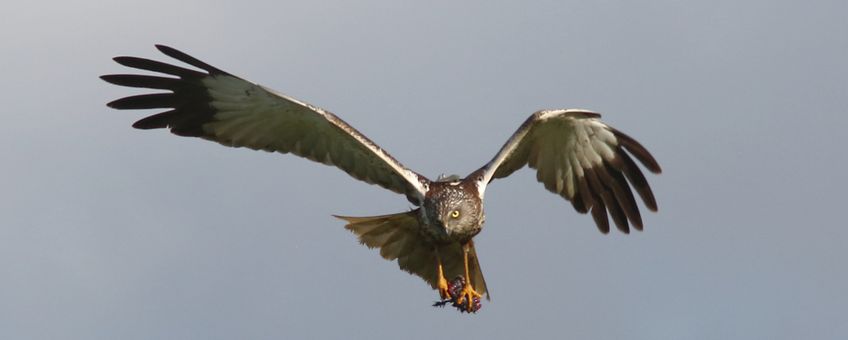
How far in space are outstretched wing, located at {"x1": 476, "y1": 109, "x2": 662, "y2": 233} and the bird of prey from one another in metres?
0.01

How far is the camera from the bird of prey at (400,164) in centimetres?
1848

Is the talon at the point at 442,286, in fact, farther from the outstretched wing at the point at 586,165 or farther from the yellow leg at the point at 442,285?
the outstretched wing at the point at 586,165

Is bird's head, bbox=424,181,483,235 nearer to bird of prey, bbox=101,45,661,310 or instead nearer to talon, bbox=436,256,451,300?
bird of prey, bbox=101,45,661,310

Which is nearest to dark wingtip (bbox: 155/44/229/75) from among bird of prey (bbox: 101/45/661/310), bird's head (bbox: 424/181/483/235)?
bird of prey (bbox: 101/45/661/310)

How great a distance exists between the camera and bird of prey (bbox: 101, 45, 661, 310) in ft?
60.6

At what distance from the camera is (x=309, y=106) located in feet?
60.2

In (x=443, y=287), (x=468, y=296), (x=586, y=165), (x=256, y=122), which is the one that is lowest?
(x=468, y=296)

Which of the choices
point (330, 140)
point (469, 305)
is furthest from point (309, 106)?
point (469, 305)

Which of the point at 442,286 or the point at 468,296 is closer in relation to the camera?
the point at 468,296

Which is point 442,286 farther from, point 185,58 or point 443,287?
point 185,58

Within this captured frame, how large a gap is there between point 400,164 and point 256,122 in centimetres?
149

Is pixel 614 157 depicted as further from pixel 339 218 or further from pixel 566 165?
pixel 339 218

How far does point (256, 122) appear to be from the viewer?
18922mm

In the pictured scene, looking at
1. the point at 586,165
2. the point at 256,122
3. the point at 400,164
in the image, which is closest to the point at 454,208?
the point at 400,164
